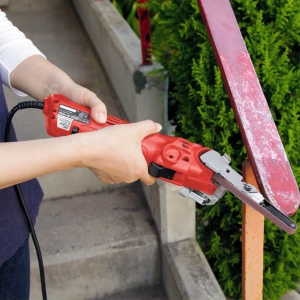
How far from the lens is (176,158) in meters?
1.31

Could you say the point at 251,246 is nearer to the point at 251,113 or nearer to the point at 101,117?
the point at 251,113

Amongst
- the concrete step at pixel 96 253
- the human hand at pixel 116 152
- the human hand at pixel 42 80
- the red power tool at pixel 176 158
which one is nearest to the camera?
the human hand at pixel 116 152

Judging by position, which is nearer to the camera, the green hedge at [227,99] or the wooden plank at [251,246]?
the wooden plank at [251,246]

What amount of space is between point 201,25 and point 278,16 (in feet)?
1.15

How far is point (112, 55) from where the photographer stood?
3.47 metres

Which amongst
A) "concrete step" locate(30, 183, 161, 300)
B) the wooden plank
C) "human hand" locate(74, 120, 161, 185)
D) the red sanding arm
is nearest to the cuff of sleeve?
"human hand" locate(74, 120, 161, 185)

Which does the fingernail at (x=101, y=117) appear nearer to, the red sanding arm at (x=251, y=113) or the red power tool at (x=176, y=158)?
the red power tool at (x=176, y=158)

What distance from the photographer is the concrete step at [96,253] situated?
229 centimetres

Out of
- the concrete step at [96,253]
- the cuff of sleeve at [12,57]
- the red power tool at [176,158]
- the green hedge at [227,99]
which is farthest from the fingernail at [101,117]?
the concrete step at [96,253]

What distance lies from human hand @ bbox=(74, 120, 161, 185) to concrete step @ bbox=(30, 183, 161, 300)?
112 cm

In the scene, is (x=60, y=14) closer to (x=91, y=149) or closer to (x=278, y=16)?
(x=278, y=16)

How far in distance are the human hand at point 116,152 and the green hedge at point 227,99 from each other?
869mm

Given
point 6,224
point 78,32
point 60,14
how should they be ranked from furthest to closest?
point 60,14, point 78,32, point 6,224

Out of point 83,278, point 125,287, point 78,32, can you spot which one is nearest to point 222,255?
point 125,287
